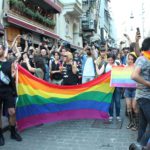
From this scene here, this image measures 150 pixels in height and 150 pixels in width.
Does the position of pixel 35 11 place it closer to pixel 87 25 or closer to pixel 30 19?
pixel 30 19

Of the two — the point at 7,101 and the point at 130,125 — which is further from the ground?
the point at 7,101

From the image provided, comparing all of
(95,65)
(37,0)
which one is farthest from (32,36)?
(95,65)

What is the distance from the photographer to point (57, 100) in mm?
7781

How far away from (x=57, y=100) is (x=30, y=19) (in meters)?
14.3

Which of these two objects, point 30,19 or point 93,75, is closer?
point 93,75

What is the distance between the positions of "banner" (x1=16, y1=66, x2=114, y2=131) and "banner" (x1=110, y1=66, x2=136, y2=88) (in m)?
0.16

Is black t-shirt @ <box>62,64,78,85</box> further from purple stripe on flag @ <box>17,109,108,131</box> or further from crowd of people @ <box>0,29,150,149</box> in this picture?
purple stripe on flag @ <box>17,109,108,131</box>

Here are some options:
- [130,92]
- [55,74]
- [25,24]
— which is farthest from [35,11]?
[130,92]

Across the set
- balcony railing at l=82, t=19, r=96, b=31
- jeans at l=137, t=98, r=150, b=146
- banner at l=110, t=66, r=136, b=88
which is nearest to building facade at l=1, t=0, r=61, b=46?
banner at l=110, t=66, r=136, b=88

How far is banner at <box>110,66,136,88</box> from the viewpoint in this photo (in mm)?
7526

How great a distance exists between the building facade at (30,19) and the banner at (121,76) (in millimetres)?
10232

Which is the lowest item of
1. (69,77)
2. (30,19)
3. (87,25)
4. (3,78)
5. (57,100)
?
(57,100)

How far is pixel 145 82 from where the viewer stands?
4.70 meters

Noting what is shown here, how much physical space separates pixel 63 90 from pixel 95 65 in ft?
5.80
